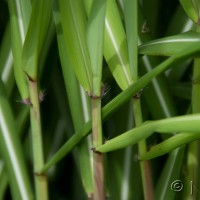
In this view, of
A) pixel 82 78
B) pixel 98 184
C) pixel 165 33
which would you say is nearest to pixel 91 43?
pixel 82 78

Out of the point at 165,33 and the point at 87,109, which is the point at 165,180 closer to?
the point at 87,109

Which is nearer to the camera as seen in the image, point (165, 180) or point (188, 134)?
point (188, 134)

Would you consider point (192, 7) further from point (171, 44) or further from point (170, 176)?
point (170, 176)

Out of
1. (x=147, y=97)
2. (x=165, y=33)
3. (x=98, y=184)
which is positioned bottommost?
(x=98, y=184)

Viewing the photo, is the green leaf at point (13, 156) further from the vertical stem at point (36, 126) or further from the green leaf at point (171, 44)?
the green leaf at point (171, 44)

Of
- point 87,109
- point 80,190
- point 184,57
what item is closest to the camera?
point 184,57

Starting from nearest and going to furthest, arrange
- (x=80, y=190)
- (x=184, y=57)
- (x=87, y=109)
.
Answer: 1. (x=184, y=57)
2. (x=87, y=109)
3. (x=80, y=190)

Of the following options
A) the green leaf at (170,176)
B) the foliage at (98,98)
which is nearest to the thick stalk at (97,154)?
the foliage at (98,98)
